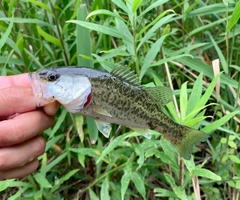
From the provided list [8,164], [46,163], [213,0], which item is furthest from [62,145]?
[213,0]

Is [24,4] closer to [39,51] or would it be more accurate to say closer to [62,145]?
[39,51]

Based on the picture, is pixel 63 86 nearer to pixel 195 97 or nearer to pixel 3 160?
pixel 3 160

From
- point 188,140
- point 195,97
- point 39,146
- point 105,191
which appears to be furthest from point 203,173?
point 39,146

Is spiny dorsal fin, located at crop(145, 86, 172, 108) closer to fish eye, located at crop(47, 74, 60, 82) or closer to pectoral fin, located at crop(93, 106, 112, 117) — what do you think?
pectoral fin, located at crop(93, 106, 112, 117)

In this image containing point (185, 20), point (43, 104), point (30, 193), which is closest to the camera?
point (43, 104)

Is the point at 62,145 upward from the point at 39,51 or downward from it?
downward

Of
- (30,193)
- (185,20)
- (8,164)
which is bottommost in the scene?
(30,193)
